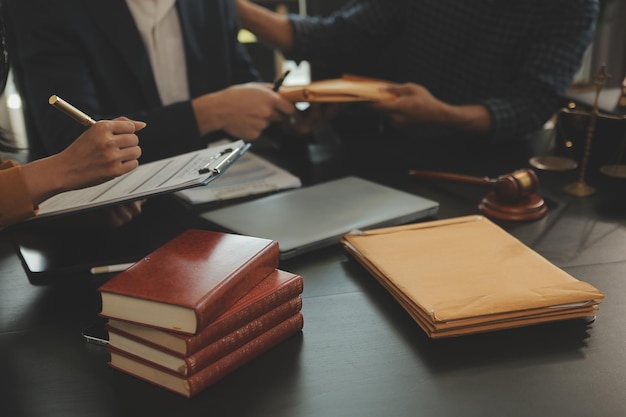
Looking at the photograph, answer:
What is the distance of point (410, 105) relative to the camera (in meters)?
1.62

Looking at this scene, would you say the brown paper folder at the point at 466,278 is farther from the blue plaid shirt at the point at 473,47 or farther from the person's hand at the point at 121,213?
the blue plaid shirt at the point at 473,47

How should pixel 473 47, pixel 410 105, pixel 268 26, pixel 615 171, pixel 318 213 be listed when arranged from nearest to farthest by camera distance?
1. pixel 318 213
2. pixel 615 171
3. pixel 410 105
4. pixel 473 47
5. pixel 268 26

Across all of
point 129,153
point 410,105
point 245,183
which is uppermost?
point 129,153

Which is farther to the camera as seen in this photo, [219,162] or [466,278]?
[219,162]

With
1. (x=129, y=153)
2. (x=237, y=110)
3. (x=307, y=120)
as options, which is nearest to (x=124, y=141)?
(x=129, y=153)

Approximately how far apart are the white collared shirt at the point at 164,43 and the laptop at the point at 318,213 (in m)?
0.56

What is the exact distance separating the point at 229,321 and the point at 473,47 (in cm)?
138

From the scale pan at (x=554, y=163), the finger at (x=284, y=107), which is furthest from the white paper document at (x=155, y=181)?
the scale pan at (x=554, y=163)

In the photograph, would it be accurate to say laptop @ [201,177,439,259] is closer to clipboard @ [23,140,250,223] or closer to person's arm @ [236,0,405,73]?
clipboard @ [23,140,250,223]

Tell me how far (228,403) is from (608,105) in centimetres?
128

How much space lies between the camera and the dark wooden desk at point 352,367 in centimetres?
71

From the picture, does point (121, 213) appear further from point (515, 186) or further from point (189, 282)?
point (515, 186)

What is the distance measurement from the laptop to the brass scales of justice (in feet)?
1.09

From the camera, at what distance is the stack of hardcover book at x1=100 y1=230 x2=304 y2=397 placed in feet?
2.33
